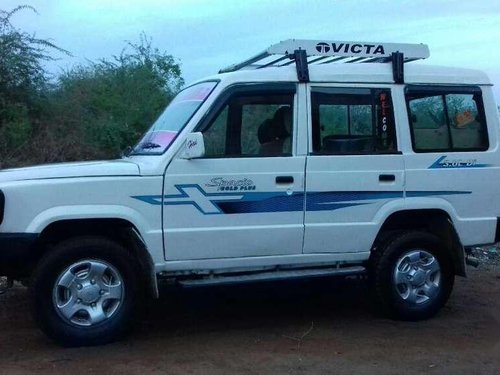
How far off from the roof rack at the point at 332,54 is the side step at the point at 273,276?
1.65m

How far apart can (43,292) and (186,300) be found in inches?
85.8

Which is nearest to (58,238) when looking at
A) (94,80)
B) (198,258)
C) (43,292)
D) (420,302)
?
(43,292)

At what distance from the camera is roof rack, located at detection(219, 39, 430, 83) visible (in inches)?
268

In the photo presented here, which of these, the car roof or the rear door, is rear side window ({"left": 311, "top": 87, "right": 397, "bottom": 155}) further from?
the car roof

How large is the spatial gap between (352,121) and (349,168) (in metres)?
0.47

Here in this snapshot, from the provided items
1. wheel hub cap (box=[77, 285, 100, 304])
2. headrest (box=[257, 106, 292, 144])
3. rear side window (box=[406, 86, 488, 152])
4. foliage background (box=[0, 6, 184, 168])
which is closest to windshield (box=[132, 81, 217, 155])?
headrest (box=[257, 106, 292, 144])

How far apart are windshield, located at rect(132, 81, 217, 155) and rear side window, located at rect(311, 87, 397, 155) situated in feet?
3.20

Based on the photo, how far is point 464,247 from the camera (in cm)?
725

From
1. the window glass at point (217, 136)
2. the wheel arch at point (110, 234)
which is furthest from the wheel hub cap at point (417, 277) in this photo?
the wheel arch at point (110, 234)

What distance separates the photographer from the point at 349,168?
6.77 metres

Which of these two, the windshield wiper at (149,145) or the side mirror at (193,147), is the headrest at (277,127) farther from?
the windshield wiper at (149,145)

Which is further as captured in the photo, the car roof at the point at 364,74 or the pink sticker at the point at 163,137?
the car roof at the point at 364,74

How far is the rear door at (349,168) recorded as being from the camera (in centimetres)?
670

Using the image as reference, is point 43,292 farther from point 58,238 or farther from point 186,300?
point 186,300
